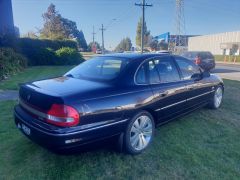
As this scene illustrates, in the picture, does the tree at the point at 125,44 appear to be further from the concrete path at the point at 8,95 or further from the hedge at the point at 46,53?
the concrete path at the point at 8,95

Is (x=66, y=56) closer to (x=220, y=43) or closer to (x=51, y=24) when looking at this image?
(x=51, y=24)

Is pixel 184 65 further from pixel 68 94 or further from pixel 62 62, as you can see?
pixel 62 62

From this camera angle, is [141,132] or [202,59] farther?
[202,59]

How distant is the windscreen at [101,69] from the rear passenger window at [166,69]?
2.27ft

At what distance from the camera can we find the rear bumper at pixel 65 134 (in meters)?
2.59

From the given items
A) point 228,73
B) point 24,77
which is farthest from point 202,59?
point 24,77

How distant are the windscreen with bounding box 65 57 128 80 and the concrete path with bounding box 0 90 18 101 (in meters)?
3.59

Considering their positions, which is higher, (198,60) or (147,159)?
(198,60)

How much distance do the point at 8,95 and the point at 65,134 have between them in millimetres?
5242

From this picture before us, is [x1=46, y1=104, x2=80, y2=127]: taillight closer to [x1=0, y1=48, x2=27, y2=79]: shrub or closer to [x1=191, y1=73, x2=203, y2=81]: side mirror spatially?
[x1=191, y1=73, x2=203, y2=81]: side mirror

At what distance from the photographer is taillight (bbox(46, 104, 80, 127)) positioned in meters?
2.58

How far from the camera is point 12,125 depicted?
4359 millimetres

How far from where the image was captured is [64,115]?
258cm

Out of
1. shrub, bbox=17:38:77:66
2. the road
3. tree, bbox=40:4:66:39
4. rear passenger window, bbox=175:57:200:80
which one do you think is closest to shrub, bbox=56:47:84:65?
shrub, bbox=17:38:77:66
